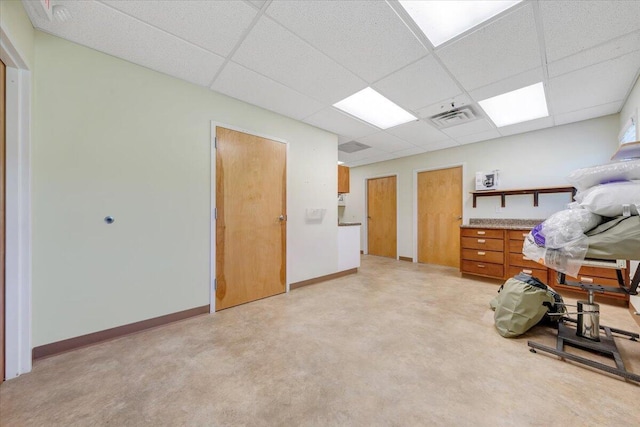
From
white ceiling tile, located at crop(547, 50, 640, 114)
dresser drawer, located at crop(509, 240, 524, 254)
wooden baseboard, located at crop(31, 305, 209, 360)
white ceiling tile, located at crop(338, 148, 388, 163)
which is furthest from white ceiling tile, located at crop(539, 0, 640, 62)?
wooden baseboard, located at crop(31, 305, 209, 360)

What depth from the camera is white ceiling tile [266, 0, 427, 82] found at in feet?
5.01

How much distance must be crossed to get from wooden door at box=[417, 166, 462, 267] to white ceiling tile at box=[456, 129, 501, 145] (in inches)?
21.1

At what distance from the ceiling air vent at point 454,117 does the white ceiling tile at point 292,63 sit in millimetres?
1412

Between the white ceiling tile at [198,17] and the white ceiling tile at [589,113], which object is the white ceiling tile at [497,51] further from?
the white ceiling tile at [589,113]

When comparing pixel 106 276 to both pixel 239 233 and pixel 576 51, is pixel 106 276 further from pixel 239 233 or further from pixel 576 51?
pixel 576 51

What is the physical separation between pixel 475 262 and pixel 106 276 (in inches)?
187

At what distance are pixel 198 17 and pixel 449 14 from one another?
1.74m

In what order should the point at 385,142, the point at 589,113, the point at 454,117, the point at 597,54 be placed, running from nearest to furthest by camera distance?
the point at 597,54
the point at 589,113
the point at 454,117
the point at 385,142

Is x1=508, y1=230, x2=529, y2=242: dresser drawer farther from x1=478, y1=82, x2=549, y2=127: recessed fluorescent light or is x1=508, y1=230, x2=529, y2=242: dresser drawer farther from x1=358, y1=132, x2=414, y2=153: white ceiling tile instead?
x1=358, y1=132, x2=414, y2=153: white ceiling tile

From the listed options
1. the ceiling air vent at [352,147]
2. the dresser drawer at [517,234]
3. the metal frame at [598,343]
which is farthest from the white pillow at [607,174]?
the ceiling air vent at [352,147]

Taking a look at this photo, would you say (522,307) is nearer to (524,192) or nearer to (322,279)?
(322,279)

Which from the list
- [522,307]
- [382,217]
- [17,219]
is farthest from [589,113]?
[17,219]

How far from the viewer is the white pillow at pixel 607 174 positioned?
60.6 inches

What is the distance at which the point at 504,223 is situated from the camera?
399 cm
